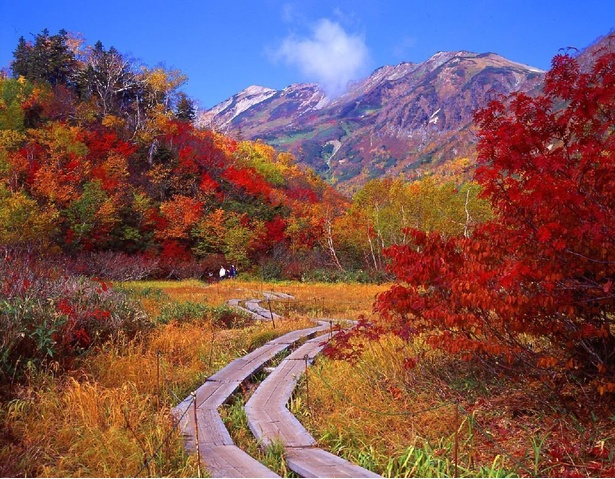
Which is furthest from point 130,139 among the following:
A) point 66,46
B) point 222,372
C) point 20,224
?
point 222,372

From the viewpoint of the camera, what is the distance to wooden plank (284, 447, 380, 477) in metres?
4.65

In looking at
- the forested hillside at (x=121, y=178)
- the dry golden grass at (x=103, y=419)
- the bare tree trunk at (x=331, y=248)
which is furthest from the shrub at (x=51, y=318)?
the bare tree trunk at (x=331, y=248)

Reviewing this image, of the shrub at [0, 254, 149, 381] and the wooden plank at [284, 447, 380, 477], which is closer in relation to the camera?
the wooden plank at [284, 447, 380, 477]

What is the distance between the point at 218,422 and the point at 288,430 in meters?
0.84

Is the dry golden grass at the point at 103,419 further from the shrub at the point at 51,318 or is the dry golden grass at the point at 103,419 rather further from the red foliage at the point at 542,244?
the red foliage at the point at 542,244

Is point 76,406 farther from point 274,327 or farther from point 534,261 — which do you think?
point 274,327

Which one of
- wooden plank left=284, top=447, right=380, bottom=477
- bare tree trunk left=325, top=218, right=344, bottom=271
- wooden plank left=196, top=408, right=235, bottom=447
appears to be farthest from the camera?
bare tree trunk left=325, top=218, right=344, bottom=271

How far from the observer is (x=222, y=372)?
28.9ft

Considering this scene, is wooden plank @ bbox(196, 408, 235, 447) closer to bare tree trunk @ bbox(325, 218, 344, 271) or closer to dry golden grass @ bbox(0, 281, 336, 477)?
dry golden grass @ bbox(0, 281, 336, 477)

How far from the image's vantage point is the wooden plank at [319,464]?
4.65 metres

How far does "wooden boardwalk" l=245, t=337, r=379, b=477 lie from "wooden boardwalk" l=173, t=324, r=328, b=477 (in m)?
0.35

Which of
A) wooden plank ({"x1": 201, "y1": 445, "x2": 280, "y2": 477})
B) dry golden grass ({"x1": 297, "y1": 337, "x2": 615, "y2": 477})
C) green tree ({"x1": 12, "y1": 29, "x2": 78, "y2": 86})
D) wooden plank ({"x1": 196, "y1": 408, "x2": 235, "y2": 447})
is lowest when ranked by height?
dry golden grass ({"x1": 297, "y1": 337, "x2": 615, "y2": 477})

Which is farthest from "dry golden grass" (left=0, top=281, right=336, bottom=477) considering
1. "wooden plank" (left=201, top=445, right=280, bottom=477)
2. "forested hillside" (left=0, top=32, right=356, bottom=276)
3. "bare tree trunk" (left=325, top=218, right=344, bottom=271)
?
"bare tree trunk" (left=325, top=218, right=344, bottom=271)

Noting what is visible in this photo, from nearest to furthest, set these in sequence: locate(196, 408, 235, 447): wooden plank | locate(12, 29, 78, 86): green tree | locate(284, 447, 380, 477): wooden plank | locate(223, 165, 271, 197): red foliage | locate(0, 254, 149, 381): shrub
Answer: locate(284, 447, 380, 477): wooden plank < locate(196, 408, 235, 447): wooden plank < locate(0, 254, 149, 381): shrub < locate(223, 165, 271, 197): red foliage < locate(12, 29, 78, 86): green tree
